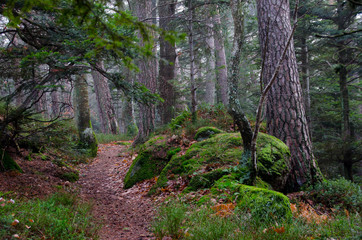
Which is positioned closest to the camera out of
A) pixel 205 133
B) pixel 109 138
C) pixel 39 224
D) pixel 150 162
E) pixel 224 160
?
pixel 39 224

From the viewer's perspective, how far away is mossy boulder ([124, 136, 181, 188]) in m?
6.38

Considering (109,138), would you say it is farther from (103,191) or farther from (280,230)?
(280,230)

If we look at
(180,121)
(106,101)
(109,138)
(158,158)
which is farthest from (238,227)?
(106,101)

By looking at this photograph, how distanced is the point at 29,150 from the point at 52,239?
5001mm

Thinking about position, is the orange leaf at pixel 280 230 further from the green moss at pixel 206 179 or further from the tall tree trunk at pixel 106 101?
the tall tree trunk at pixel 106 101

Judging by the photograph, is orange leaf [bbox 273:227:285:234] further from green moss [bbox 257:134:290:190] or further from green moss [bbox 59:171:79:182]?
green moss [bbox 59:171:79:182]

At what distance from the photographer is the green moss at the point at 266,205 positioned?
2992mm

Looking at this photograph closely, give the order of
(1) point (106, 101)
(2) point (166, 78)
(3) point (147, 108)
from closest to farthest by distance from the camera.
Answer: (3) point (147, 108)
(2) point (166, 78)
(1) point (106, 101)

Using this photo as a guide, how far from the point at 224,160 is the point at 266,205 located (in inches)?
78.2

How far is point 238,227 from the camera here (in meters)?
2.77

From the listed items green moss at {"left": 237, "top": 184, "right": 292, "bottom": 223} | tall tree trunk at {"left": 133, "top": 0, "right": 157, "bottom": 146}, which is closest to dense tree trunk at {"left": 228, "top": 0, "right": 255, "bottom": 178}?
green moss at {"left": 237, "top": 184, "right": 292, "bottom": 223}

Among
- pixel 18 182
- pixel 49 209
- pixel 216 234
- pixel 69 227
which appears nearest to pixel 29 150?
pixel 18 182

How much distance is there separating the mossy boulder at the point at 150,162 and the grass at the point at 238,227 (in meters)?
3.20

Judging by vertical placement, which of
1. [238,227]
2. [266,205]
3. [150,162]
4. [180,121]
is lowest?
[238,227]
